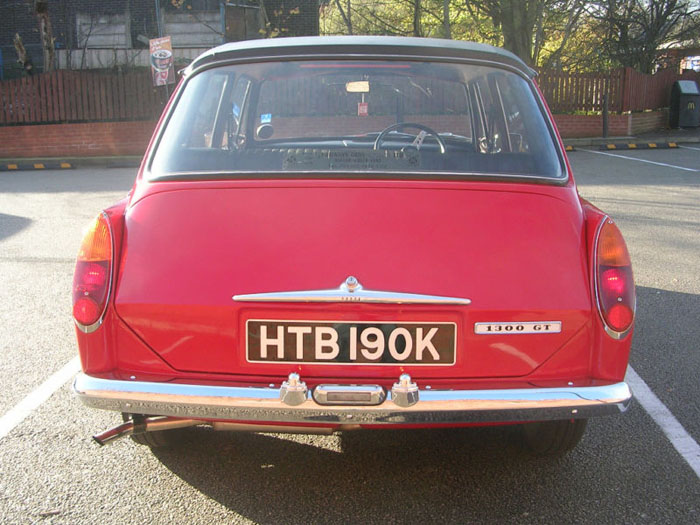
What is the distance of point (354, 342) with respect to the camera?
2.59m

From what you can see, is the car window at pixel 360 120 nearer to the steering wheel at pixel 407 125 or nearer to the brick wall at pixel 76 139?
the steering wheel at pixel 407 125

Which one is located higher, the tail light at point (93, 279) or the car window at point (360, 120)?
the car window at point (360, 120)

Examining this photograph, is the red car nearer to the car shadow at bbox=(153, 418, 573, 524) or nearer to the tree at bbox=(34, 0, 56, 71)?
the car shadow at bbox=(153, 418, 573, 524)

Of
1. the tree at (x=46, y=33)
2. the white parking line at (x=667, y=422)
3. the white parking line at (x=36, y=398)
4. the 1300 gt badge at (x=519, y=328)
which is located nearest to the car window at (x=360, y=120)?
the 1300 gt badge at (x=519, y=328)

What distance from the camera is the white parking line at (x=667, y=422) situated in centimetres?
323

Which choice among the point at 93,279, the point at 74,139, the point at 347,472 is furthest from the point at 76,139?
the point at 347,472

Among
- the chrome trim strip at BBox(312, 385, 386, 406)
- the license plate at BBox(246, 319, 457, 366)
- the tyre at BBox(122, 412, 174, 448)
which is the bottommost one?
the tyre at BBox(122, 412, 174, 448)

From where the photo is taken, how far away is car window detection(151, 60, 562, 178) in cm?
297

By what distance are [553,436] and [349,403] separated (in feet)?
3.33

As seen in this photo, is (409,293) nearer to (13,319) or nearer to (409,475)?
(409,475)

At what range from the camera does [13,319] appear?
17.4 ft

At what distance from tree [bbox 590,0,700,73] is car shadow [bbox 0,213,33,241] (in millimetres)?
21650

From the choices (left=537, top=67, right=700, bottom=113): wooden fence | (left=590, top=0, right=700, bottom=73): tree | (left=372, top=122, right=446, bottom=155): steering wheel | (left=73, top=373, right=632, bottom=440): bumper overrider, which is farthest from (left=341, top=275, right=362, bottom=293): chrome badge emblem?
(left=590, top=0, right=700, bottom=73): tree

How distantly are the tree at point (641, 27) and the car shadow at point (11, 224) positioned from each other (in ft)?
71.0
